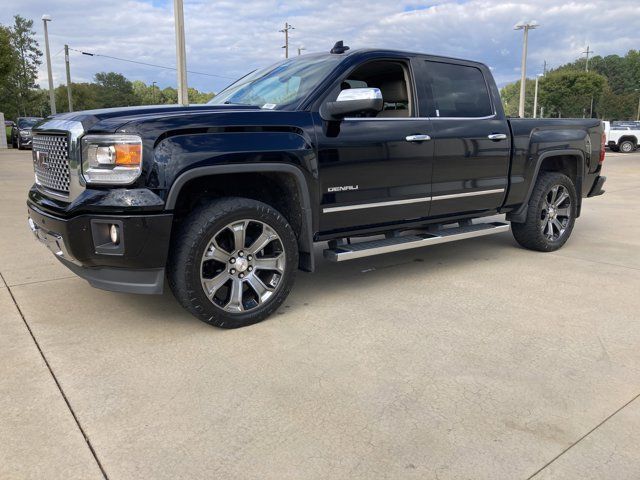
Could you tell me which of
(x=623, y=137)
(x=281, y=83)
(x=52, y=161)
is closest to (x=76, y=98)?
(x=623, y=137)

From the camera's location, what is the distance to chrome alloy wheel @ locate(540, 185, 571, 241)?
6023 millimetres

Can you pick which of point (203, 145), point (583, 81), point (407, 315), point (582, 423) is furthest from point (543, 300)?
point (583, 81)

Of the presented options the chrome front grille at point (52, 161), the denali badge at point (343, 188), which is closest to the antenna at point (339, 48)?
the denali badge at point (343, 188)

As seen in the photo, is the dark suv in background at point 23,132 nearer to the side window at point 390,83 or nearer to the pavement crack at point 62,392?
the pavement crack at point 62,392

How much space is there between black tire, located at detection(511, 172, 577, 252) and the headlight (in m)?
4.27

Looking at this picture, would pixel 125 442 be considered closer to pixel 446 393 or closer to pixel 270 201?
pixel 446 393

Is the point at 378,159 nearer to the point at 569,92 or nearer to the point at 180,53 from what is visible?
the point at 180,53

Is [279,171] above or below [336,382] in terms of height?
above

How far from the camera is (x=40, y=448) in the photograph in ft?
7.89

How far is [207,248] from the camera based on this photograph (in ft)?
11.7

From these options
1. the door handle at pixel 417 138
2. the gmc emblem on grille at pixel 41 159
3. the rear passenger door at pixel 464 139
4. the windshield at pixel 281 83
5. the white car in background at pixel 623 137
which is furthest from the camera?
the white car in background at pixel 623 137

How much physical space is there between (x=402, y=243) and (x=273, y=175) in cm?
135

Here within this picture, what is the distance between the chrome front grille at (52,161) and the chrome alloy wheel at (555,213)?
4.74 m

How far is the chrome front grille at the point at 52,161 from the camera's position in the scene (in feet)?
11.6
